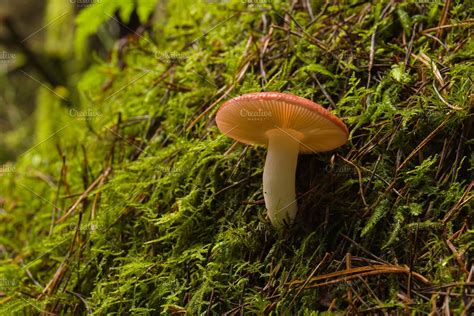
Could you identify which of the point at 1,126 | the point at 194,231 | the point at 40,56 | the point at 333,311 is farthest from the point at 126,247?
the point at 1,126

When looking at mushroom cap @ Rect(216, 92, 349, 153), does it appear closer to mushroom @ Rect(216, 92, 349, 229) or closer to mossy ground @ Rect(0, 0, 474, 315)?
mushroom @ Rect(216, 92, 349, 229)

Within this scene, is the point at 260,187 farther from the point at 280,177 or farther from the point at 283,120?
the point at 283,120

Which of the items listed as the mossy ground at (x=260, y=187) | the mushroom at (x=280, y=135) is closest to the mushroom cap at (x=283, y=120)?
the mushroom at (x=280, y=135)

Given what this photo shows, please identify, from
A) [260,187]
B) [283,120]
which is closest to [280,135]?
[283,120]

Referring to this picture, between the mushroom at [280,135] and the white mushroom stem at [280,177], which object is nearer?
the mushroom at [280,135]

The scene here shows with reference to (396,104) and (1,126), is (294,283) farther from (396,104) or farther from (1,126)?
(1,126)

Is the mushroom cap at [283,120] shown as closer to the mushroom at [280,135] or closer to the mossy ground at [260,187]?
the mushroom at [280,135]
